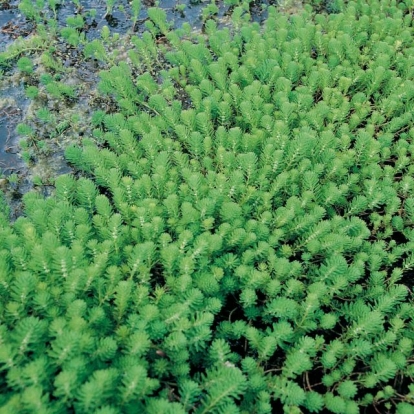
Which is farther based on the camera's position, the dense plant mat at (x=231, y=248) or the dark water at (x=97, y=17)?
the dark water at (x=97, y=17)

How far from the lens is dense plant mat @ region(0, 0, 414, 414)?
286 centimetres

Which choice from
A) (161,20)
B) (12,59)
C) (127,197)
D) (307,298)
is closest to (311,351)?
(307,298)

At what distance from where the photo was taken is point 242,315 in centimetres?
372

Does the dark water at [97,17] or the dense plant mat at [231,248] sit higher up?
the dark water at [97,17]

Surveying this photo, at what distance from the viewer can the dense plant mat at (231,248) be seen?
2.86 m

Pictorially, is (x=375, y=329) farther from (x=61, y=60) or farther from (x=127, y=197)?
(x=61, y=60)

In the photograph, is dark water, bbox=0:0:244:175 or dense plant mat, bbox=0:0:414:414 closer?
dense plant mat, bbox=0:0:414:414

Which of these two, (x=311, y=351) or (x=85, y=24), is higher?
(x=85, y=24)

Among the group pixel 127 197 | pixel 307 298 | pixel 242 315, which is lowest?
pixel 242 315

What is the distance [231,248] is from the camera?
12.4ft

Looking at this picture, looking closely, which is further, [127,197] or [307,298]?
[127,197]

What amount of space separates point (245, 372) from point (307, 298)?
2.28 ft

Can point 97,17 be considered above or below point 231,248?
above

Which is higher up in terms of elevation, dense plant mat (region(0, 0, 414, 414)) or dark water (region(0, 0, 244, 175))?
dark water (region(0, 0, 244, 175))
